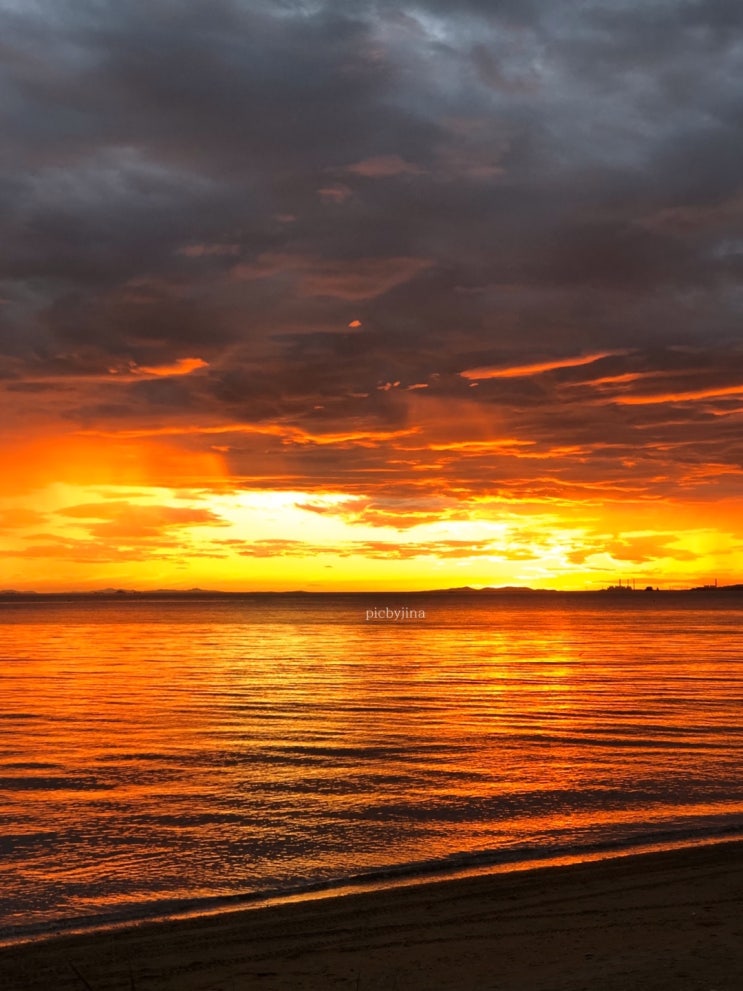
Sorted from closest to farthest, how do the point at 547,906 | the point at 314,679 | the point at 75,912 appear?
the point at 547,906 < the point at 75,912 < the point at 314,679

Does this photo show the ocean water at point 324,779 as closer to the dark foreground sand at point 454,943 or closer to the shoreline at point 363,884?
the shoreline at point 363,884

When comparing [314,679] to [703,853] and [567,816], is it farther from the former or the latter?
[703,853]

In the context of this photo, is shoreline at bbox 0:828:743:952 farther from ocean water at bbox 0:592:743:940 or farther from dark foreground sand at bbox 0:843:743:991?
dark foreground sand at bbox 0:843:743:991

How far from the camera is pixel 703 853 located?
14805mm

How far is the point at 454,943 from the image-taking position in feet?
35.1

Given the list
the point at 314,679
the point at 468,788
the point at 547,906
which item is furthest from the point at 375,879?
the point at 314,679

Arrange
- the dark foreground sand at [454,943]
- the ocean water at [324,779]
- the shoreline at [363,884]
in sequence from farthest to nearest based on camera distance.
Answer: the ocean water at [324,779] < the shoreline at [363,884] < the dark foreground sand at [454,943]

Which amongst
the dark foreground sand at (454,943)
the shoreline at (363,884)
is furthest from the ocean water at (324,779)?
the dark foreground sand at (454,943)

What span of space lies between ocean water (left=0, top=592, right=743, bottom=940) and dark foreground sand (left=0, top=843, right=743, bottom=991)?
1.56 meters

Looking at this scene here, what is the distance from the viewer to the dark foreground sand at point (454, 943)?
30.9ft

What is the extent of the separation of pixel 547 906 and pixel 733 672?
145 feet

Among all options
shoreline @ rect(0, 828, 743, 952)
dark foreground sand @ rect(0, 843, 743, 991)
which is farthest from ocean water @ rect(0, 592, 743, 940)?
dark foreground sand @ rect(0, 843, 743, 991)

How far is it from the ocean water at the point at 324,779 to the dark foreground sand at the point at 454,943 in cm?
156

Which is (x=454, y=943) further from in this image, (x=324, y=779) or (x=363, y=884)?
(x=324, y=779)
